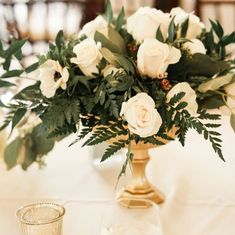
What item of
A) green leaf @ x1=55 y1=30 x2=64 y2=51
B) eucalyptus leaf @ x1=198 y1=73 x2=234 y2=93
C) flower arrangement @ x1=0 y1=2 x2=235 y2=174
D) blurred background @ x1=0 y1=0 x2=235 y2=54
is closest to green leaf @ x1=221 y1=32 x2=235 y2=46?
flower arrangement @ x1=0 y1=2 x2=235 y2=174

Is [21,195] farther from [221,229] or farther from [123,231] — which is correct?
[221,229]

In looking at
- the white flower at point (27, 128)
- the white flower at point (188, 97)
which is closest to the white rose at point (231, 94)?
the white flower at point (188, 97)

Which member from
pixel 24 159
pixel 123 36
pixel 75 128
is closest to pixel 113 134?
pixel 75 128

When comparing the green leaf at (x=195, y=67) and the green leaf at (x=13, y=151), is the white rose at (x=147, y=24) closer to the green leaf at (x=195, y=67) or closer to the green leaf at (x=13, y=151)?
the green leaf at (x=195, y=67)

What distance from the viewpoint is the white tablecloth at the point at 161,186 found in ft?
3.22

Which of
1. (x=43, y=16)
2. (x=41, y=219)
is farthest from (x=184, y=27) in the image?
(x=43, y=16)

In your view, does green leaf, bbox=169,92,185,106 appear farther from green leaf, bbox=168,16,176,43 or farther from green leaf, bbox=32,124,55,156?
green leaf, bbox=32,124,55,156

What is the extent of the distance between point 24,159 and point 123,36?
375 millimetres

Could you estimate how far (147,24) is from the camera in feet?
3.12

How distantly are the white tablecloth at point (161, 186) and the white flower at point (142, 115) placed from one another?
0.83 ft

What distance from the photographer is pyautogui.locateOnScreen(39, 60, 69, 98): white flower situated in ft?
2.89

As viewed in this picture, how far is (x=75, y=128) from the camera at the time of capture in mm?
912

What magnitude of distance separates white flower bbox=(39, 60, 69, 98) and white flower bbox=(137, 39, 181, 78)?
0.45 feet

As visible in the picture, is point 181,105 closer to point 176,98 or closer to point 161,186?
point 176,98
